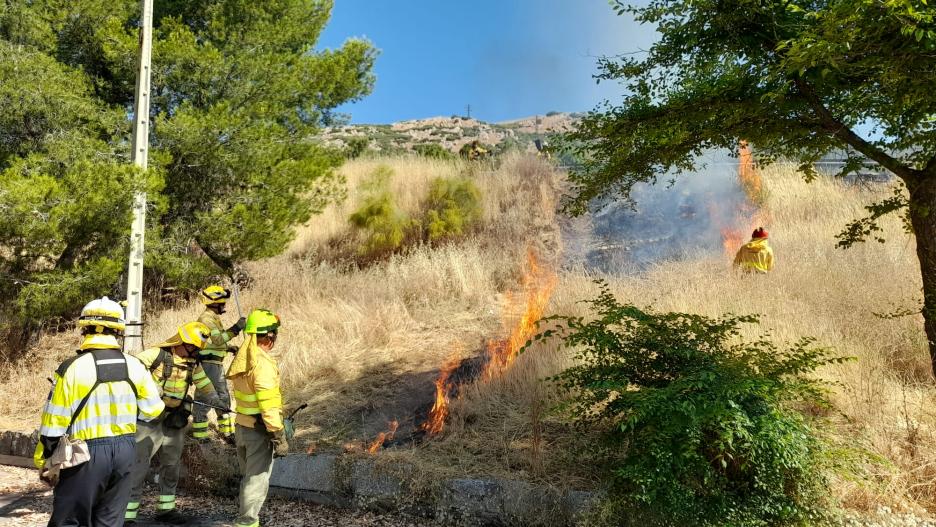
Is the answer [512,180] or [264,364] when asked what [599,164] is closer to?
[264,364]

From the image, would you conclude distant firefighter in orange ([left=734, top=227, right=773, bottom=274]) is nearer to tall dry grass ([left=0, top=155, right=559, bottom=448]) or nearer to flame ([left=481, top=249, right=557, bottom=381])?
flame ([left=481, top=249, right=557, bottom=381])

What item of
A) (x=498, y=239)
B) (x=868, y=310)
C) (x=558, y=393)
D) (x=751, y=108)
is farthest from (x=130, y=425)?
(x=498, y=239)

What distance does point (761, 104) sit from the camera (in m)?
5.14

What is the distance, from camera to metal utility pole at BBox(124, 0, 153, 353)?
8227mm

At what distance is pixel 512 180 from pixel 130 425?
1442 cm

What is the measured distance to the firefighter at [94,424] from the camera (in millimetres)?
3787

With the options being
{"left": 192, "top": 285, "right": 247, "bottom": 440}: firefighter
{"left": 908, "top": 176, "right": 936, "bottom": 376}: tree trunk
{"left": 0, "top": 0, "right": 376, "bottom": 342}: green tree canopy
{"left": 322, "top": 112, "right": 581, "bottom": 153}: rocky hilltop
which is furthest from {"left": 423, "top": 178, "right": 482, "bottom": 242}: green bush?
{"left": 322, "top": 112, "right": 581, "bottom": 153}: rocky hilltop

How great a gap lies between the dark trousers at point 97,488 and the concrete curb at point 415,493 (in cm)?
205

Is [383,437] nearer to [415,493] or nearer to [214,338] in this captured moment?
[415,493]

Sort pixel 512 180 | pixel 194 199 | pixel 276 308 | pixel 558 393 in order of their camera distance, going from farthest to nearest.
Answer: pixel 512 180, pixel 194 199, pixel 276 308, pixel 558 393

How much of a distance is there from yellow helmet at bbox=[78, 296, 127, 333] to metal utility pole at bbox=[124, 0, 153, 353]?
14.8ft

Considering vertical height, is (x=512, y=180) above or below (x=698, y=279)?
above

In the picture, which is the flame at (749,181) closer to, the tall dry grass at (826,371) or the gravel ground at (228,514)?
the tall dry grass at (826,371)

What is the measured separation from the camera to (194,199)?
12.1 meters
